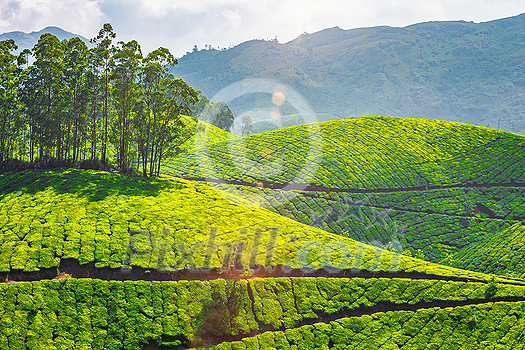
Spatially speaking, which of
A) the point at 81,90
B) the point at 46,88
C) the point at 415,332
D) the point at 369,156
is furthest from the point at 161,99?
the point at 369,156

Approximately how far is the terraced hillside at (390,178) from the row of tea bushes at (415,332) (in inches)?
482

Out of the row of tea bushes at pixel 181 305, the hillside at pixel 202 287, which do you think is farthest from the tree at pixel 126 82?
the row of tea bushes at pixel 181 305

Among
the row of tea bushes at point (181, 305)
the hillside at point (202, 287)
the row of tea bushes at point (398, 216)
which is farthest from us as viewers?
the row of tea bushes at point (398, 216)

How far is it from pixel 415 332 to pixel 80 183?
33000 mm

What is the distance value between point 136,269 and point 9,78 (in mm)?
32826

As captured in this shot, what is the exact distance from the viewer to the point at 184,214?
32.1 metres

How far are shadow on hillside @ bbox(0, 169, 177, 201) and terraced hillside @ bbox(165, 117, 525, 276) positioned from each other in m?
19.8

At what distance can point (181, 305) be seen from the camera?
2255 cm

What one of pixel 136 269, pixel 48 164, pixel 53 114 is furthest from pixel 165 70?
pixel 136 269

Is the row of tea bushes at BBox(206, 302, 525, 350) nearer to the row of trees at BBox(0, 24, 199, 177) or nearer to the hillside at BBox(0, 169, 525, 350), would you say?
the hillside at BBox(0, 169, 525, 350)

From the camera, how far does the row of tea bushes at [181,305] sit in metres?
19.6

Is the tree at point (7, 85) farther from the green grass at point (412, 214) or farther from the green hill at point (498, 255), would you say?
the green hill at point (498, 255)

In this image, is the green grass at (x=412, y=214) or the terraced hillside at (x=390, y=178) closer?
the green grass at (x=412, y=214)

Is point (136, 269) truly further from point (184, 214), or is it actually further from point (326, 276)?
point (326, 276)
